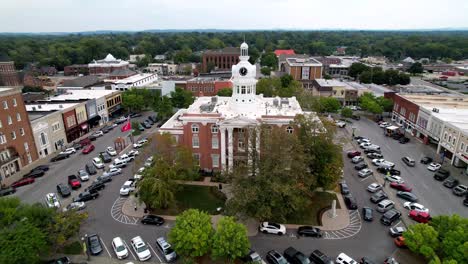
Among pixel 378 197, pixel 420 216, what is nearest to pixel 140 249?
pixel 378 197

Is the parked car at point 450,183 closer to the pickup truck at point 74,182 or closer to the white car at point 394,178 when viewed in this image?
the white car at point 394,178

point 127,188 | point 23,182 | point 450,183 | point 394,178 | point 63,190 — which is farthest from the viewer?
point 394,178

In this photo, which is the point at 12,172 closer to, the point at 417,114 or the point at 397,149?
the point at 397,149

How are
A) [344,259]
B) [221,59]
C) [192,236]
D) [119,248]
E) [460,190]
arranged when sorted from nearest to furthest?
[192,236], [344,259], [119,248], [460,190], [221,59]

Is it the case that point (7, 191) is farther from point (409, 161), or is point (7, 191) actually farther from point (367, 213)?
point (409, 161)

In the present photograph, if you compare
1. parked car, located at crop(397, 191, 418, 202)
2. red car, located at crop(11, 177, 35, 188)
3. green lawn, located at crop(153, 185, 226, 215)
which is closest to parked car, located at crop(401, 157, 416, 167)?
parked car, located at crop(397, 191, 418, 202)

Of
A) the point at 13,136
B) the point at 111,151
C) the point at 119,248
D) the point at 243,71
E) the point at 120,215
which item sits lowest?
the point at 120,215

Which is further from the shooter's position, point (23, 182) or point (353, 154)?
point (353, 154)
